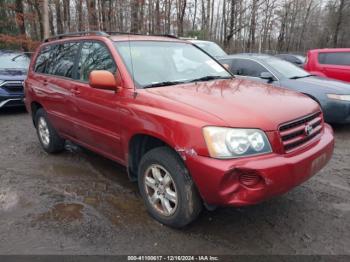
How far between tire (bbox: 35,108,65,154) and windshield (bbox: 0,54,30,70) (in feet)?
15.5

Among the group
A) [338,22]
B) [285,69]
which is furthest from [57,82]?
[338,22]

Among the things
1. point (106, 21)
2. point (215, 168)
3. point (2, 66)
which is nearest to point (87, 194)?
point (215, 168)

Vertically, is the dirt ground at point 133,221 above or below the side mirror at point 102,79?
below

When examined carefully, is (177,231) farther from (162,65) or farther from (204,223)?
(162,65)

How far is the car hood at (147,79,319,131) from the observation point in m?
2.88

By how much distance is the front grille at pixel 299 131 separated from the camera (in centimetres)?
296

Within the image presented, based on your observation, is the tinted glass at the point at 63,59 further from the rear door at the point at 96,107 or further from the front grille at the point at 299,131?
the front grille at the point at 299,131

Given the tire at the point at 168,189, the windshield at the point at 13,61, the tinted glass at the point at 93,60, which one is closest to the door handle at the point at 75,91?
the tinted glass at the point at 93,60

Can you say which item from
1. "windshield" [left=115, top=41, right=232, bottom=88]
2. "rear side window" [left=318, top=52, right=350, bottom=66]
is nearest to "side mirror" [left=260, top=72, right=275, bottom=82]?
"windshield" [left=115, top=41, right=232, bottom=88]

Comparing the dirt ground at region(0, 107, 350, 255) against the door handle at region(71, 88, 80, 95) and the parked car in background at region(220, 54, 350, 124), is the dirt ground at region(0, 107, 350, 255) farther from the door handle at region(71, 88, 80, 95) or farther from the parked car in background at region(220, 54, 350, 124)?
the parked car in background at region(220, 54, 350, 124)

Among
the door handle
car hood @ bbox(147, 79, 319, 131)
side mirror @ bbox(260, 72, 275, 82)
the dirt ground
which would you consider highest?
car hood @ bbox(147, 79, 319, 131)

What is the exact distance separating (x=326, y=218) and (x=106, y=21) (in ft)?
77.5

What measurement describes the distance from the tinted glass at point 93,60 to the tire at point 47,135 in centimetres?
Result: 136

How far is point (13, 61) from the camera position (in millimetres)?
10000
